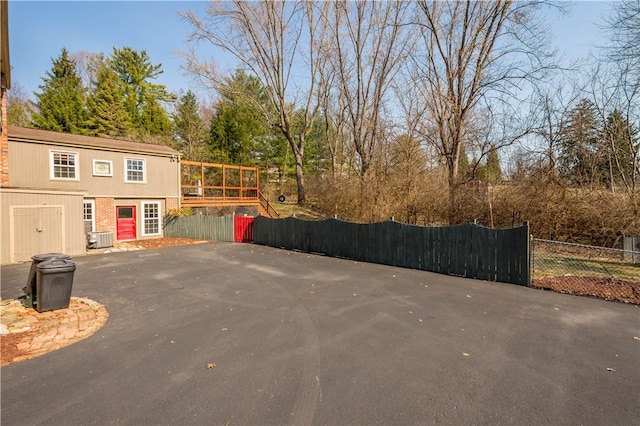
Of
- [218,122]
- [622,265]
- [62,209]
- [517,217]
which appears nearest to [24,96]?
[218,122]

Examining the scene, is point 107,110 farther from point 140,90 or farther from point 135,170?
point 135,170

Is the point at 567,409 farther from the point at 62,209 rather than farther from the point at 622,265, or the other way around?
the point at 62,209

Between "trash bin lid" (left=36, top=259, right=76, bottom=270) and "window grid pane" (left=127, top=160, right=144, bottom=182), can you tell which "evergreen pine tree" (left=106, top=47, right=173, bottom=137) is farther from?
"trash bin lid" (left=36, top=259, right=76, bottom=270)

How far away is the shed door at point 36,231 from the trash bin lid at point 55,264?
7.51 meters

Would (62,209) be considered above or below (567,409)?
above

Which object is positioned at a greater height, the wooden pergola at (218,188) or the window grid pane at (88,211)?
the wooden pergola at (218,188)

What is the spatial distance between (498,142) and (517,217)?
13.4 feet

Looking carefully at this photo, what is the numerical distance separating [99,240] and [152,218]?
3.90 meters

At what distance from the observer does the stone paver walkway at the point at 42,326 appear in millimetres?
4641

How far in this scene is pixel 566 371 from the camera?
3.99 m

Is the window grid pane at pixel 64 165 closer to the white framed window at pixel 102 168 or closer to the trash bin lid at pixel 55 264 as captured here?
the white framed window at pixel 102 168

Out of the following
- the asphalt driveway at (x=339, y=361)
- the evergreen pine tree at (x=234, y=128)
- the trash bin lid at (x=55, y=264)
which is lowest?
the asphalt driveway at (x=339, y=361)

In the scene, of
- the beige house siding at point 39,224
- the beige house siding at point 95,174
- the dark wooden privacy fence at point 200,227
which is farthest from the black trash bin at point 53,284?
the dark wooden privacy fence at point 200,227

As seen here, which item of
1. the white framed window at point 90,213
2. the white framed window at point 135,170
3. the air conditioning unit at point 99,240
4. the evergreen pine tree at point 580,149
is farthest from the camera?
the white framed window at point 135,170
